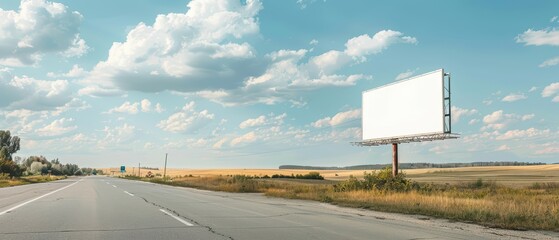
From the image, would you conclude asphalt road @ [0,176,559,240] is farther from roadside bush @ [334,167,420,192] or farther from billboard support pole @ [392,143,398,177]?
billboard support pole @ [392,143,398,177]

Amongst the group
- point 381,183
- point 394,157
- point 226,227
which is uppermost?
point 394,157

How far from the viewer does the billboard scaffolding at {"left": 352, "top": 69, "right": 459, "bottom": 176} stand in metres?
35.2

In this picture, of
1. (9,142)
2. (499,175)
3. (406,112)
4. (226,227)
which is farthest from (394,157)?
(9,142)

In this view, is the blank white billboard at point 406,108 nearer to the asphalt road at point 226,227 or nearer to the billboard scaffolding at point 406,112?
the billboard scaffolding at point 406,112

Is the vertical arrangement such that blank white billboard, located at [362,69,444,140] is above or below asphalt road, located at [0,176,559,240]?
above

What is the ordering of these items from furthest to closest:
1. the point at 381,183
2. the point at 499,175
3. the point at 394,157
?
the point at 499,175 < the point at 394,157 < the point at 381,183

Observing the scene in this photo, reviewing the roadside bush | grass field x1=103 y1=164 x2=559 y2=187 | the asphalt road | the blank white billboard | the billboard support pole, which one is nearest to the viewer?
the asphalt road

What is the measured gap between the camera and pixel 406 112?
3862 cm

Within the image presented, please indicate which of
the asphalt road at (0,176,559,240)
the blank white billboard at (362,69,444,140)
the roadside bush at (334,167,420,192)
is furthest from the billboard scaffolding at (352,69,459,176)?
the asphalt road at (0,176,559,240)

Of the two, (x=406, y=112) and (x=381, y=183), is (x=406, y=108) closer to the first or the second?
(x=406, y=112)

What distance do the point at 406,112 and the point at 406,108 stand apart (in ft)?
1.10

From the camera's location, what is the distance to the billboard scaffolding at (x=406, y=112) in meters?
35.2

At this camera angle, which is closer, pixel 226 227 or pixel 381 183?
pixel 226 227

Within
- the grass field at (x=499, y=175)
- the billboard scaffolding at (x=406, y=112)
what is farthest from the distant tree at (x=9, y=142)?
the billboard scaffolding at (x=406, y=112)
